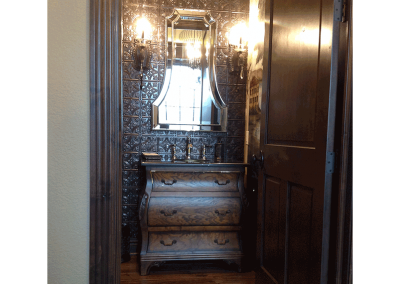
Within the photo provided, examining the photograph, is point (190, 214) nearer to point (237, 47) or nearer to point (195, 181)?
point (195, 181)

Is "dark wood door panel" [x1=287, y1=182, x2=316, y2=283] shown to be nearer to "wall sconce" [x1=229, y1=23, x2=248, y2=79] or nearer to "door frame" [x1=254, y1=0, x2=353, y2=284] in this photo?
"door frame" [x1=254, y1=0, x2=353, y2=284]

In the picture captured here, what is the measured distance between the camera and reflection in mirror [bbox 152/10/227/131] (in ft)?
10.7

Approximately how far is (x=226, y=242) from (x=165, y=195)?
74 cm

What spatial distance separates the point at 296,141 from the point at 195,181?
1249 millimetres

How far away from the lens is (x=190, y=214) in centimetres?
275

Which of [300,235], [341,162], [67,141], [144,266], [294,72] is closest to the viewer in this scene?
[67,141]

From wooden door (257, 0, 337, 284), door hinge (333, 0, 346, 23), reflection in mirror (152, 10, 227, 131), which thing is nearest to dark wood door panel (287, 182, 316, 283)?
wooden door (257, 0, 337, 284)

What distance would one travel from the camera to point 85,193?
1.07 m

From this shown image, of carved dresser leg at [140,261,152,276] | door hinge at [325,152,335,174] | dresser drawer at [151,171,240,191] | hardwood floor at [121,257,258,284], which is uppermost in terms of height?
door hinge at [325,152,335,174]

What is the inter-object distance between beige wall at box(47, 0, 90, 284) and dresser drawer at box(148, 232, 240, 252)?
1.73 m

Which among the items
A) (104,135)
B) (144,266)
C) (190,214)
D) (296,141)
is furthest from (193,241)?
(104,135)

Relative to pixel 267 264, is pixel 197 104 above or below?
above
